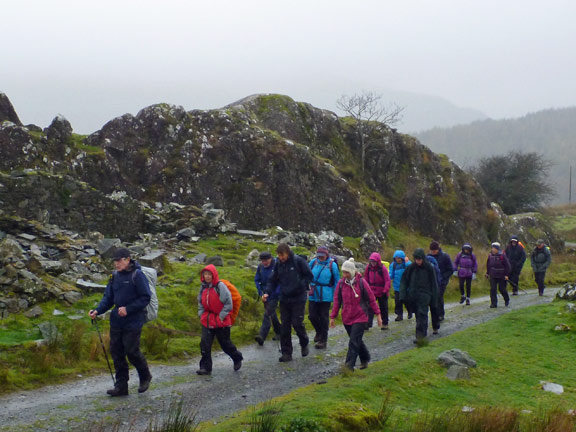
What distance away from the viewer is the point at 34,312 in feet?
35.0

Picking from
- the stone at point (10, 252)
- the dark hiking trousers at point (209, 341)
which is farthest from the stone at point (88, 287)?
the dark hiking trousers at point (209, 341)

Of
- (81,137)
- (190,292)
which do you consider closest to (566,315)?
(190,292)

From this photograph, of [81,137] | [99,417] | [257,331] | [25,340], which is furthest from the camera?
[81,137]

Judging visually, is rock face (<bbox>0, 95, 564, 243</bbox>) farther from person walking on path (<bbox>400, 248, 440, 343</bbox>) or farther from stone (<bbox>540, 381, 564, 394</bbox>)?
stone (<bbox>540, 381, 564, 394</bbox>)

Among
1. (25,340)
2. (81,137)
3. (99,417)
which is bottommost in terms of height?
(99,417)

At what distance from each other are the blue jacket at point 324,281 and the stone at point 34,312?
552cm

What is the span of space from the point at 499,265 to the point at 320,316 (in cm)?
825

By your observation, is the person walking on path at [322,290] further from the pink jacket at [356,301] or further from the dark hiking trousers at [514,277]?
the dark hiking trousers at [514,277]

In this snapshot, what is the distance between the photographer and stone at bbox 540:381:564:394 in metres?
9.17

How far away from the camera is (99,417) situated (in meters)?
7.12

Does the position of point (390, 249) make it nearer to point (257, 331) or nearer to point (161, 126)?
point (161, 126)

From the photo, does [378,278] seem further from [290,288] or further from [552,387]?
[552,387]

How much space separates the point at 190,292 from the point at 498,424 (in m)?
8.92

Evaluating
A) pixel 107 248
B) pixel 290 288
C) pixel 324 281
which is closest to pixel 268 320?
pixel 324 281
